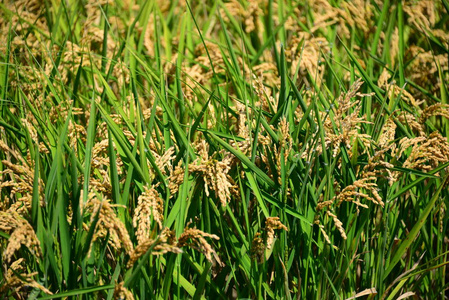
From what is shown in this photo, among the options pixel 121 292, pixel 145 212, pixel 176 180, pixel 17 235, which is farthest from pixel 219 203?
pixel 17 235

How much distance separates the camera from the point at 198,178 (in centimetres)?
152

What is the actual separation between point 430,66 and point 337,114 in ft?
4.21

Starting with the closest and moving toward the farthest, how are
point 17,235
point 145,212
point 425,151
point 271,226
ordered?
point 17,235 < point 145,212 < point 271,226 < point 425,151

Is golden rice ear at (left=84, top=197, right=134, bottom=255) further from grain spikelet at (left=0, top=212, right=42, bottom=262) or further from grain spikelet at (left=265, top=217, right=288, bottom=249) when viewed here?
grain spikelet at (left=265, top=217, right=288, bottom=249)

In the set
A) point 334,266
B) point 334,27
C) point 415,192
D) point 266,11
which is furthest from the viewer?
point 266,11

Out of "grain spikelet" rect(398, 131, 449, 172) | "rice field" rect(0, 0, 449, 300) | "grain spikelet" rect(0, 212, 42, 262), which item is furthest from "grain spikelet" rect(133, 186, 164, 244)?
"grain spikelet" rect(398, 131, 449, 172)

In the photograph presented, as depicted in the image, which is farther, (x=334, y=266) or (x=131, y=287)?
(x=334, y=266)

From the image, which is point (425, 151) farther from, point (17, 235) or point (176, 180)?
point (17, 235)

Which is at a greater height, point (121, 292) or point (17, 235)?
point (17, 235)

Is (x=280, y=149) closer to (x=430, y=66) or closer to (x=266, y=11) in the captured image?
(x=430, y=66)

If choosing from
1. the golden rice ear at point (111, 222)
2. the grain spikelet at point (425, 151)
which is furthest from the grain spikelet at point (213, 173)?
the grain spikelet at point (425, 151)

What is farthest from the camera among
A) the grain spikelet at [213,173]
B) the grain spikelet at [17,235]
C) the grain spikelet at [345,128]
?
the grain spikelet at [345,128]

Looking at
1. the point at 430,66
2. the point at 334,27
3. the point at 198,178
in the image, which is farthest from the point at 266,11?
the point at 198,178

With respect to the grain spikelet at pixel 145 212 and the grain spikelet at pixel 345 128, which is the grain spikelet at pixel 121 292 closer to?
the grain spikelet at pixel 145 212
